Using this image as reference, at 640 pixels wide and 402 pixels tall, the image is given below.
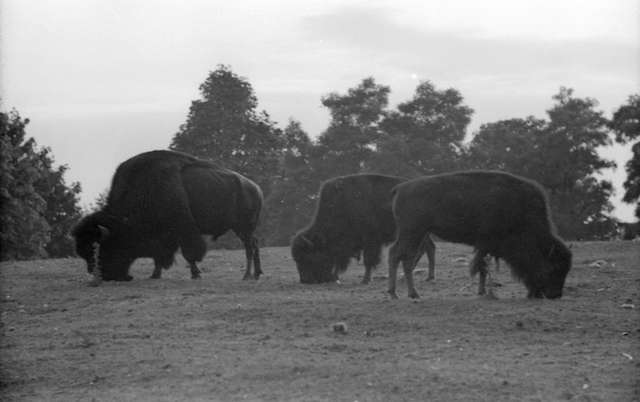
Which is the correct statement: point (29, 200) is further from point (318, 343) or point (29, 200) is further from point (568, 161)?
point (318, 343)

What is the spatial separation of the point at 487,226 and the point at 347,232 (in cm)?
452

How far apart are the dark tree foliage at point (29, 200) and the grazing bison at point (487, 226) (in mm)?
27418

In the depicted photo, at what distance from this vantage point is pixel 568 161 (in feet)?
194

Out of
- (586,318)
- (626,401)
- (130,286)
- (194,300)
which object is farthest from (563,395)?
(130,286)

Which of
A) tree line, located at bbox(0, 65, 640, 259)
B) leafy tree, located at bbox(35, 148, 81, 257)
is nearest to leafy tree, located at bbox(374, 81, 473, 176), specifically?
tree line, located at bbox(0, 65, 640, 259)

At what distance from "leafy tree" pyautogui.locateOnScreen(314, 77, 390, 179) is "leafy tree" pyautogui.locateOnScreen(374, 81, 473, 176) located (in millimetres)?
1094

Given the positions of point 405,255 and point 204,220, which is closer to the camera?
point 405,255

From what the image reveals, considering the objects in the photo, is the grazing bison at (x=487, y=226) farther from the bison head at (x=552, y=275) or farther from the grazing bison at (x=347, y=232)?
the grazing bison at (x=347, y=232)

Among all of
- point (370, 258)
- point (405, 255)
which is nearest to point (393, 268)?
point (405, 255)

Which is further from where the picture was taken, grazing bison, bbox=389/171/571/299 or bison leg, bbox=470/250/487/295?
bison leg, bbox=470/250/487/295

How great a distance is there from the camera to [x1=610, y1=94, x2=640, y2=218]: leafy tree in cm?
5120

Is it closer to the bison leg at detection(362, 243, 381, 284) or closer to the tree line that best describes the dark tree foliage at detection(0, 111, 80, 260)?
the tree line

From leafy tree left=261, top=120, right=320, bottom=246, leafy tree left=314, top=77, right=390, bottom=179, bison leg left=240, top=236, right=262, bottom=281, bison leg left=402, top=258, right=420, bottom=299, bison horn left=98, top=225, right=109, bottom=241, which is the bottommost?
bison leg left=402, top=258, right=420, bottom=299

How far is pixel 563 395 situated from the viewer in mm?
9672
